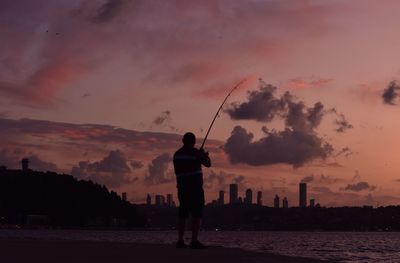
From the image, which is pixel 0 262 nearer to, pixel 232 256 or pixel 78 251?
pixel 78 251

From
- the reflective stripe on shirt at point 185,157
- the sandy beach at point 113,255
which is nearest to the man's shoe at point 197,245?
the sandy beach at point 113,255

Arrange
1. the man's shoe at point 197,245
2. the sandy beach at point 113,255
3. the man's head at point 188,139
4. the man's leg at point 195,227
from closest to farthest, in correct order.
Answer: the sandy beach at point 113,255 → the man's shoe at point 197,245 → the man's leg at point 195,227 → the man's head at point 188,139

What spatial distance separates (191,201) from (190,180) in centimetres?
42

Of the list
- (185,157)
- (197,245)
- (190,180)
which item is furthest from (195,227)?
(185,157)

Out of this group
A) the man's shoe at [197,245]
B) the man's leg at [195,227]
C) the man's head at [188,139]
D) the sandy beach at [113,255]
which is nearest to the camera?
the sandy beach at [113,255]

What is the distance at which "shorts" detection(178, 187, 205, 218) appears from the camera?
44.0 ft

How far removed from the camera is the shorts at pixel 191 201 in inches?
528

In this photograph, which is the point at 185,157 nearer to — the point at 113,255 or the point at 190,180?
the point at 190,180

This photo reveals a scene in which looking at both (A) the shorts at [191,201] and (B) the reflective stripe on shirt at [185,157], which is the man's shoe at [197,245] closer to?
(A) the shorts at [191,201]

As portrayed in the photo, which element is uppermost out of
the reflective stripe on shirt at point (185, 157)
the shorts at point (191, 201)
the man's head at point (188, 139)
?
the man's head at point (188, 139)

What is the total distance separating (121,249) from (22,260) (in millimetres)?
2779

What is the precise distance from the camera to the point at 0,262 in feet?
30.6

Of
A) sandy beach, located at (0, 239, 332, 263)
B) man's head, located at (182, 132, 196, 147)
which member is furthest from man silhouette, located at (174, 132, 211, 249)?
sandy beach, located at (0, 239, 332, 263)

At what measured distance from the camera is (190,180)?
1354 cm
